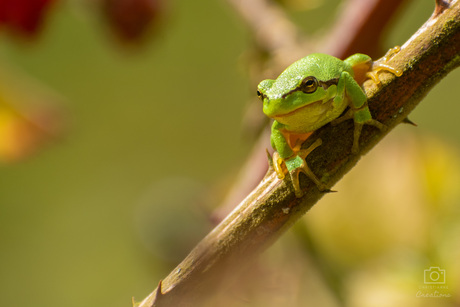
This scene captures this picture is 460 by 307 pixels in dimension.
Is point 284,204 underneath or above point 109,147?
above

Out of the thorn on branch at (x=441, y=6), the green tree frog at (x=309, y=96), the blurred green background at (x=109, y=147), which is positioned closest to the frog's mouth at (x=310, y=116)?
the green tree frog at (x=309, y=96)

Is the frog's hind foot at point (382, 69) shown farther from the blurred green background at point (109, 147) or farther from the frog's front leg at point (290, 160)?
the blurred green background at point (109, 147)

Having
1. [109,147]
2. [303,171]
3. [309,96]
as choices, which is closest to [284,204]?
[303,171]

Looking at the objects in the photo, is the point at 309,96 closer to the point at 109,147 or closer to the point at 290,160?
the point at 290,160

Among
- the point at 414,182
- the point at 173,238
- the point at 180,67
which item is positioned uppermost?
the point at 414,182

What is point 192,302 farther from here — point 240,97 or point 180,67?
point 180,67

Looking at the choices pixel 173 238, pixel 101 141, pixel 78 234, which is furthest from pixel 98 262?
→ pixel 173 238

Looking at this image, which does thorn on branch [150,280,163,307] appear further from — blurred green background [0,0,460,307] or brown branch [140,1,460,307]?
blurred green background [0,0,460,307]
